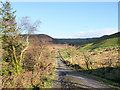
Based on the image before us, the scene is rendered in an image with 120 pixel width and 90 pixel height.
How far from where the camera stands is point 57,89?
11914mm

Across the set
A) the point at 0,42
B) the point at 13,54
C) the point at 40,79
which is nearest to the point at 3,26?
the point at 0,42

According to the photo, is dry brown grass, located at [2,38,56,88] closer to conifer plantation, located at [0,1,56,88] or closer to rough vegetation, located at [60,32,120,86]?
conifer plantation, located at [0,1,56,88]

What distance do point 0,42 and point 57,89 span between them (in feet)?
35.0

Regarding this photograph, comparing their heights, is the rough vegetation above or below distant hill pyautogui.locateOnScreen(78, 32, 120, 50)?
below

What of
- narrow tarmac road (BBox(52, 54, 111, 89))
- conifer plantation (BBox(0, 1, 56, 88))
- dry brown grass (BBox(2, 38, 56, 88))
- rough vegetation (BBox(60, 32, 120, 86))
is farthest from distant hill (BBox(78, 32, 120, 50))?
conifer plantation (BBox(0, 1, 56, 88))

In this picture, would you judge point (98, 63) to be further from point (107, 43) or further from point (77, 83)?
point (107, 43)

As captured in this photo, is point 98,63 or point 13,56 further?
point 98,63

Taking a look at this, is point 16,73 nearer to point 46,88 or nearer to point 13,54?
point 13,54

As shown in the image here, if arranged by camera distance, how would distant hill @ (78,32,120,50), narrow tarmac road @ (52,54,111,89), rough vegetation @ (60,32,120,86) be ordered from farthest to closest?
distant hill @ (78,32,120,50)
rough vegetation @ (60,32,120,86)
narrow tarmac road @ (52,54,111,89)

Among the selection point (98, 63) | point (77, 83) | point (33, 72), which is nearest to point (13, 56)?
point (33, 72)

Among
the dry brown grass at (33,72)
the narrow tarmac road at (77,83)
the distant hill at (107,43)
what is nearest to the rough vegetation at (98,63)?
the narrow tarmac road at (77,83)

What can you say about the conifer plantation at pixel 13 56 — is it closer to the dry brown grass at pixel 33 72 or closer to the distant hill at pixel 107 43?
the dry brown grass at pixel 33 72

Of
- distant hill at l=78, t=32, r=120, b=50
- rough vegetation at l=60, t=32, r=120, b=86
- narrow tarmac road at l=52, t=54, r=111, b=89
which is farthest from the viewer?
distant hill at l=78, t=32, r=120, b=50

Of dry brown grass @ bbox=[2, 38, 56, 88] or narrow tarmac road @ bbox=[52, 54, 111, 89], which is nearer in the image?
narrow tarmac road @ bbox=[52, 54, 111, 89]
